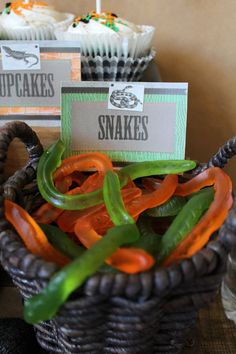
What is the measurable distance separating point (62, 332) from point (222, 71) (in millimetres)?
739

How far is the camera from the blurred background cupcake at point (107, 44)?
0.75 metres

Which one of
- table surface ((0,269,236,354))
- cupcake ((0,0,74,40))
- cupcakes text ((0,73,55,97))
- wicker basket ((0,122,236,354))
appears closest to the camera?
wicker basket ((0,122,236,354))

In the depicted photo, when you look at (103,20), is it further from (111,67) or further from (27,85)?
(27,85)

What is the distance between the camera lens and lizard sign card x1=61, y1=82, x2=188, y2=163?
24.4 inches

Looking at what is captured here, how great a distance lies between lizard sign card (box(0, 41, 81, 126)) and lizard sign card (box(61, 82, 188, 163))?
7cm

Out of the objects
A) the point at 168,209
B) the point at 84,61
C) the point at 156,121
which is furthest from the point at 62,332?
the point at 84,61

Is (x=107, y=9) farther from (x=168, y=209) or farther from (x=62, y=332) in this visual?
(x=62, y=332)

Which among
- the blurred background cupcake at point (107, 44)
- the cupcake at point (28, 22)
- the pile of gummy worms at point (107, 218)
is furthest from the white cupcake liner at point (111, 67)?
the pile of gummy worms at point (107, 218)

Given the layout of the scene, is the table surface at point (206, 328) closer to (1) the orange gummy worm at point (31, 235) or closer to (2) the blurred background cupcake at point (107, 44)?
(1) the orange gummy worm at point (31, 235)

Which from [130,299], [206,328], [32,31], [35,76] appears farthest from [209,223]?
[32,31]

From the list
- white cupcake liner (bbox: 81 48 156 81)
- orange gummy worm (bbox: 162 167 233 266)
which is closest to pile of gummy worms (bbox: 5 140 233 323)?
orange gummy worm (bbox: 162 167 233 266)

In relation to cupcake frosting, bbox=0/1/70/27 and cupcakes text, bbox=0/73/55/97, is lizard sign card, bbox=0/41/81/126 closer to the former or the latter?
cupcakes text, bbox=0/73/55/97

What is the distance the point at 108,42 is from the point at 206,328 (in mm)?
535

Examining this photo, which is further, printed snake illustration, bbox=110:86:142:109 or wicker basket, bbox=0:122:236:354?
printed snake illustration, bbox=110:86:142:109
